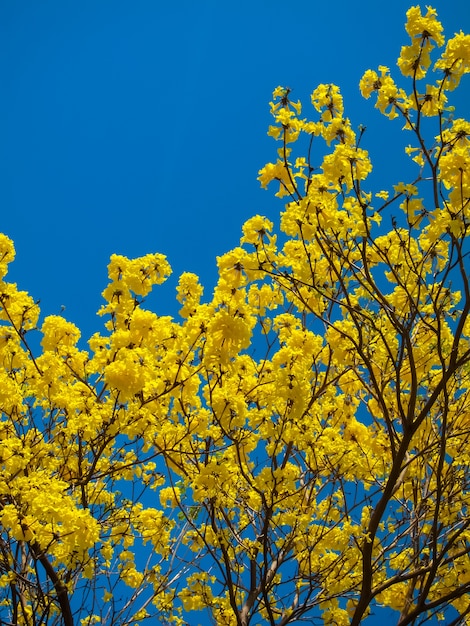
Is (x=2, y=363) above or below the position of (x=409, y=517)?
above

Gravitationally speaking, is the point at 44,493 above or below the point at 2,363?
below

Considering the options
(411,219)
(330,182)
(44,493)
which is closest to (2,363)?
(44,493)

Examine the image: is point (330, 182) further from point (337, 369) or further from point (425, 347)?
point (337, 369)

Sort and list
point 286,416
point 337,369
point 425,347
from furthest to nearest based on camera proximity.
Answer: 1. point 337,369
2. point 425,347
3. point 286,416

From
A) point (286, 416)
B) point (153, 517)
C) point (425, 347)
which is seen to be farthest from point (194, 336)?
point (153, 517)

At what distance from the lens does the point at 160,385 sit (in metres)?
3.79

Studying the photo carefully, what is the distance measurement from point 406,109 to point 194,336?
5.37 feet

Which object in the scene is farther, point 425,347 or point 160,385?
point 425,347

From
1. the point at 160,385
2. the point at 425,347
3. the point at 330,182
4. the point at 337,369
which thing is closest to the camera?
the point at 330,182

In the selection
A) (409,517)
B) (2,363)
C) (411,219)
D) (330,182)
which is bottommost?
(409,517)

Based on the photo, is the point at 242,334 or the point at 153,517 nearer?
the point at 242,334

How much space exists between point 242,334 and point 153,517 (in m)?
2.43

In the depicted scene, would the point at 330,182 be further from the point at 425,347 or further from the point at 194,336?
the point at 425,347

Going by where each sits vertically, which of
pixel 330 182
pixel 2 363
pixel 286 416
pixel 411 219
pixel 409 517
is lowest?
pixel 409 517
